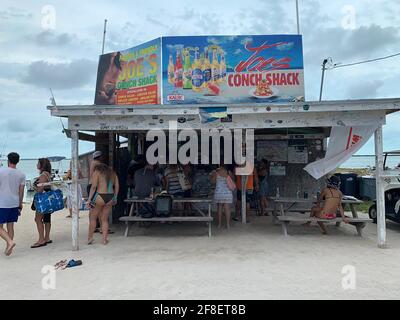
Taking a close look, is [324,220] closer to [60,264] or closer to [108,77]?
[60,264]

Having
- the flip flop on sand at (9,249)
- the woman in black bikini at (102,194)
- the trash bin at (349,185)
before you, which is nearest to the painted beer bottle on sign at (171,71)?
the woman in black bikini at (102,194)

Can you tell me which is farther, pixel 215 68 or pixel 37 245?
pixel 215 68

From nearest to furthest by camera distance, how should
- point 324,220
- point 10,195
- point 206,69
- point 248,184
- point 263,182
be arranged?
point 10,195
point 324,220
point 206,69
point 248,184
point 263,182

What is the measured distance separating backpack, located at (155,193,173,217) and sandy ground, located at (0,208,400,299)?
54cm

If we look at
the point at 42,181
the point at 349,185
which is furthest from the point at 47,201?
the point at 349,185

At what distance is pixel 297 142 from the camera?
11523 mm

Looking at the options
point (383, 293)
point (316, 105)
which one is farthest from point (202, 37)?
point (383, 293)

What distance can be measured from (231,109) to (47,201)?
13.0ft

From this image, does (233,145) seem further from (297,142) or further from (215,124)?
(215,124)

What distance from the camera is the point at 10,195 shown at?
21.7ft

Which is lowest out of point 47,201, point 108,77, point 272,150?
point 47,201
